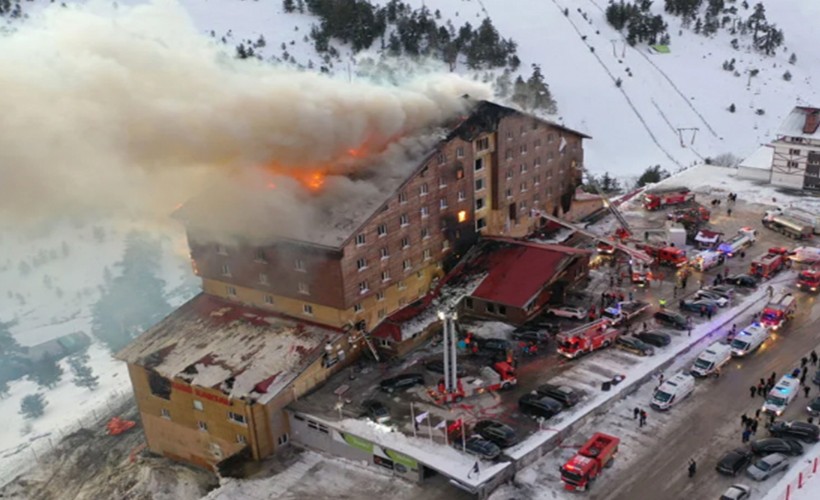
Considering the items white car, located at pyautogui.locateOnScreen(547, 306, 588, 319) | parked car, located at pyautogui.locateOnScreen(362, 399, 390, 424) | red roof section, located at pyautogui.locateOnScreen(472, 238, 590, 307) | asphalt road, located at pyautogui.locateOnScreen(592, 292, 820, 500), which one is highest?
red roof section, located at pyautogui.locateOnScreen(472, 238, 590, 307)

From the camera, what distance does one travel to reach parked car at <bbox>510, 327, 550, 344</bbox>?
48469 mm

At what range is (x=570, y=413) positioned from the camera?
134ft

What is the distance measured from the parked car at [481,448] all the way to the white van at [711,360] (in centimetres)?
1409

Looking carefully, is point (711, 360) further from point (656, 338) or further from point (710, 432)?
point (710, 432)

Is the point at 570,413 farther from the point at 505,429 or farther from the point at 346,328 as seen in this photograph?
the point at 346,328

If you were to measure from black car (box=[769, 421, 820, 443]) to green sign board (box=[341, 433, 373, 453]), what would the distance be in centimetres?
1993

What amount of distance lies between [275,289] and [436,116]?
54.1 ft

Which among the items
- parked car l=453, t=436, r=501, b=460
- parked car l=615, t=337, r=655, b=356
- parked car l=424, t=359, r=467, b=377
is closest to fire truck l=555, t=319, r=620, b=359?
parked car l=615, t=337, r=655, b=356

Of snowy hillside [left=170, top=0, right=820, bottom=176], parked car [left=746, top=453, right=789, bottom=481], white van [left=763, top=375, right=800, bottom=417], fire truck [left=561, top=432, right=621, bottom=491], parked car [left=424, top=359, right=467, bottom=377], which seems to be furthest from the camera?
snowy hillside [left=170, top=0, right=820, bottom=176]

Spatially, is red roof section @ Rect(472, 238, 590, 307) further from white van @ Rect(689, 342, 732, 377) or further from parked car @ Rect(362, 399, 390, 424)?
parked car @ Rect(362, 399, 390, 424)

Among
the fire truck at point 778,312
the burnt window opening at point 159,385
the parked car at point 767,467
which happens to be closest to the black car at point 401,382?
the burnt window opening at point 159,385

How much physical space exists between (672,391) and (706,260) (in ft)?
64.3

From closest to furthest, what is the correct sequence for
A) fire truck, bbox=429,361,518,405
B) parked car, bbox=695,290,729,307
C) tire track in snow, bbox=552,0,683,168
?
fire truck, bbox=429,361,518,405, parked car, bbox=695,290,729,307, tire track in snow, bbox=552,0,683,168

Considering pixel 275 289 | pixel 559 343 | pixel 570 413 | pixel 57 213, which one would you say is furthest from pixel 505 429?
pixel 57 213
